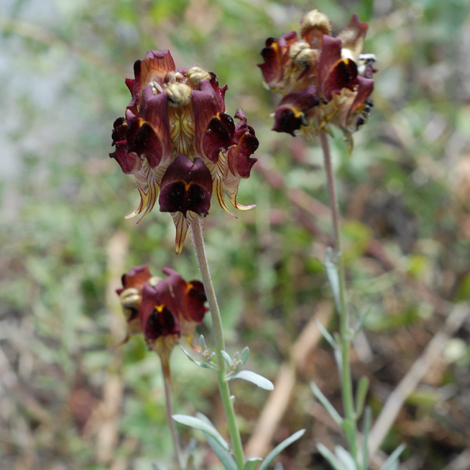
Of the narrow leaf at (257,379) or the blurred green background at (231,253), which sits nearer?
the narrow leaf at (257,379)

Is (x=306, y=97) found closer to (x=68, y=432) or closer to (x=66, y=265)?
(x=68, y=432)

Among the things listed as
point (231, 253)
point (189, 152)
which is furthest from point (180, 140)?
point (231, 253)

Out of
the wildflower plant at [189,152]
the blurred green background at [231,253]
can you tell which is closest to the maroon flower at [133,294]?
the wildflower plant at [189,152]

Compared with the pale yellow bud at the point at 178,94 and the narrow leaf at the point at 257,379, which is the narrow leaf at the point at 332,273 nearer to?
the narrow leaf at the point at 257,379

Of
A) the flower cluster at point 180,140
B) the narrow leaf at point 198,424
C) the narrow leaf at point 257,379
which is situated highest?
the flower cluster at point 180,140

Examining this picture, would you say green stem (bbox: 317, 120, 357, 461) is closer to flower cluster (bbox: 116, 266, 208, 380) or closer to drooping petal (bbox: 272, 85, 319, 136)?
drooping petal (bbox: 272, 85, 319, 136)

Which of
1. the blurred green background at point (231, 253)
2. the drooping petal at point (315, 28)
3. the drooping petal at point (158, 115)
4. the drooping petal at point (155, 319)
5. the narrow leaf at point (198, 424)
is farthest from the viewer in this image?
the blurred green background at point (231, 253)
